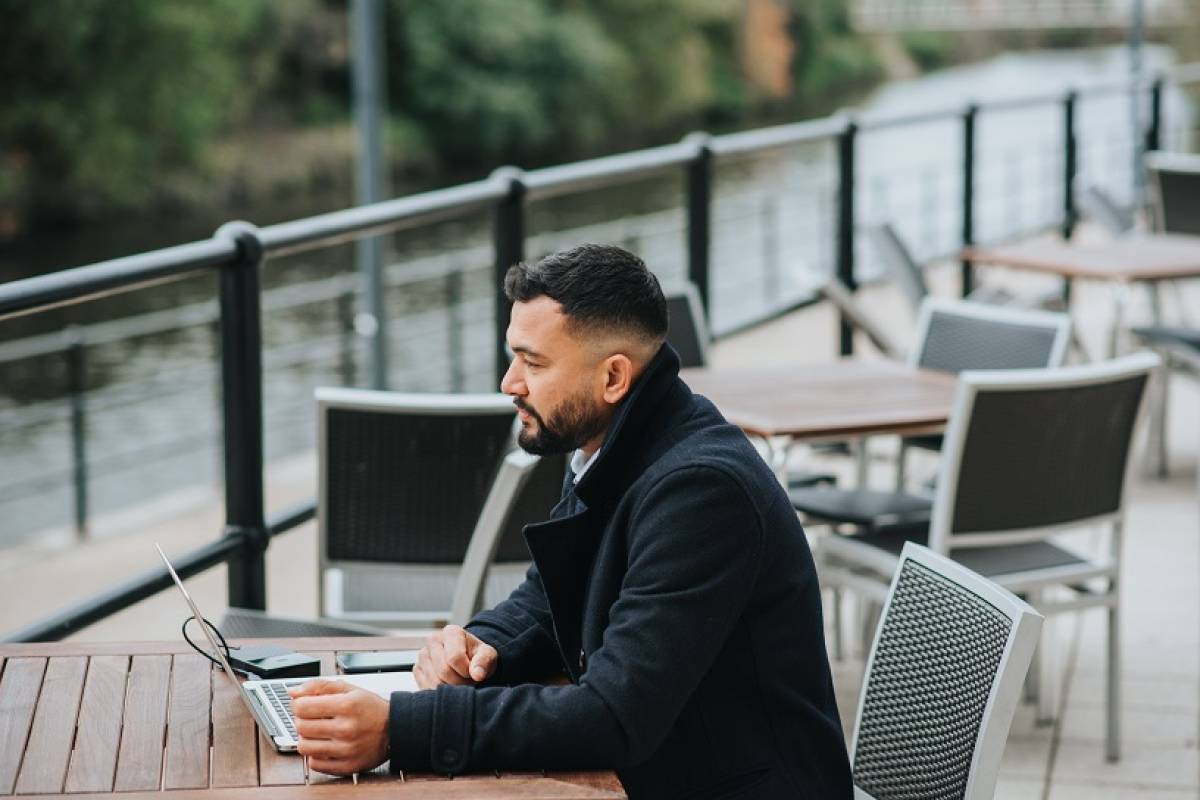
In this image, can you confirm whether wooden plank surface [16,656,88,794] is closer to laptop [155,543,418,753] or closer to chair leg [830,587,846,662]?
laptop [155,543,418,753]

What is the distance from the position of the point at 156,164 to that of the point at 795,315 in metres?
28.5

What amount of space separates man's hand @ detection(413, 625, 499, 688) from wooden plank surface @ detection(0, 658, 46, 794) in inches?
19.8

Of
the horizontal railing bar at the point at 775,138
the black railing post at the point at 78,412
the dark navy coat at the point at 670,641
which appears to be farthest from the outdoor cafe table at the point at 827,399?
the black railing post at the point at 78,412

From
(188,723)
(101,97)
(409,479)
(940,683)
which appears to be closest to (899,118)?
(409,479)

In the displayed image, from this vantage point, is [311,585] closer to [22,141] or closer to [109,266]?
[109,266]

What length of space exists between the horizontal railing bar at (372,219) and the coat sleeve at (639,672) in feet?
7.38

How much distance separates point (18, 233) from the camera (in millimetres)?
33406

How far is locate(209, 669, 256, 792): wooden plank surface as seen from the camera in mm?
2129

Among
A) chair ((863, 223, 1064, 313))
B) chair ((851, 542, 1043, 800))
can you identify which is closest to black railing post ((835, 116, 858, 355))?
chair ((863, 223, 1064, 313))

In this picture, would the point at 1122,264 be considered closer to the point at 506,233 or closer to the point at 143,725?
the point at 506,233

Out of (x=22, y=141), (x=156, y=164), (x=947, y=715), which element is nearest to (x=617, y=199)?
(x=156, y=164)

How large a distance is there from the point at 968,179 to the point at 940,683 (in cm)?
674

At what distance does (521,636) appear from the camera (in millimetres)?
2535

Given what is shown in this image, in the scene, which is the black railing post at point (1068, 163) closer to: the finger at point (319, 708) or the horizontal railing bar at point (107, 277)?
the horizontal railing bar at point (107, 277)
